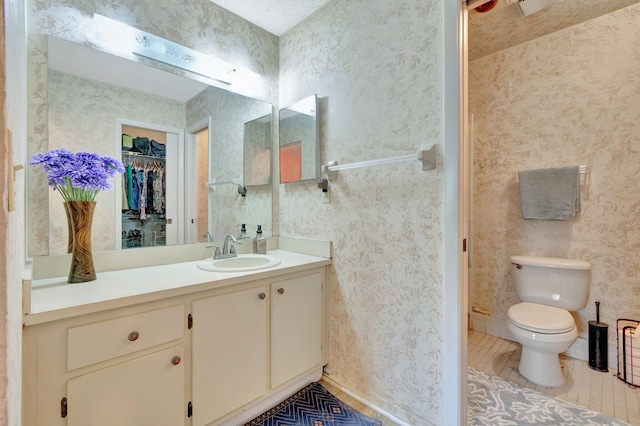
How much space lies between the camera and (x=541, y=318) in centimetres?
183

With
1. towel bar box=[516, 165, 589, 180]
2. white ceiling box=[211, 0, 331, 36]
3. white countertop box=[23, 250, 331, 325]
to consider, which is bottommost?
white countertop box=[23, 250, 331, 325]

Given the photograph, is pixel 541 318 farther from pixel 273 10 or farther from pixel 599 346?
pixel 273 10

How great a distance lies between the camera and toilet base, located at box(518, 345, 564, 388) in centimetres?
177

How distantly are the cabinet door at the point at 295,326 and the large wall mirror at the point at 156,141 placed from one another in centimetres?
61

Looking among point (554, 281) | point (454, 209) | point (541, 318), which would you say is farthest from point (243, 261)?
point (554, 281)

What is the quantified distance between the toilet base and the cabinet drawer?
2.09 metres

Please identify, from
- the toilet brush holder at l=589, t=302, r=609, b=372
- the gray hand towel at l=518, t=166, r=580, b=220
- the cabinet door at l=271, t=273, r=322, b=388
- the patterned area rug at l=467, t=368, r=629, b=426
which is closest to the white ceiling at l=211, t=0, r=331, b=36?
the cabinet door at l=271, t=273, r=322, b=388

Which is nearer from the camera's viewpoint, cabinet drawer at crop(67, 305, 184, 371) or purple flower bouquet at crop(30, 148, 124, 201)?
cabinet drawer at crop(67, 305, 184, 371)

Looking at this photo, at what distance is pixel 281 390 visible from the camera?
159 cm

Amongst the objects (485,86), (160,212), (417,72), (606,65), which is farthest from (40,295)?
(606,65)

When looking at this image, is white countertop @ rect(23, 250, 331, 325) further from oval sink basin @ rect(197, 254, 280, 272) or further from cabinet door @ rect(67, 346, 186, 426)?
cabinet door @ rect(67, 346, 186, 426)

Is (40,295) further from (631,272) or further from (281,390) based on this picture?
(631,272)

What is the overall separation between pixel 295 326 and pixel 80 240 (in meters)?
1.11

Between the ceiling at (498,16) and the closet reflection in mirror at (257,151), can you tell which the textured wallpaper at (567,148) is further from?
the closet reflection in mirror at (257,151)
